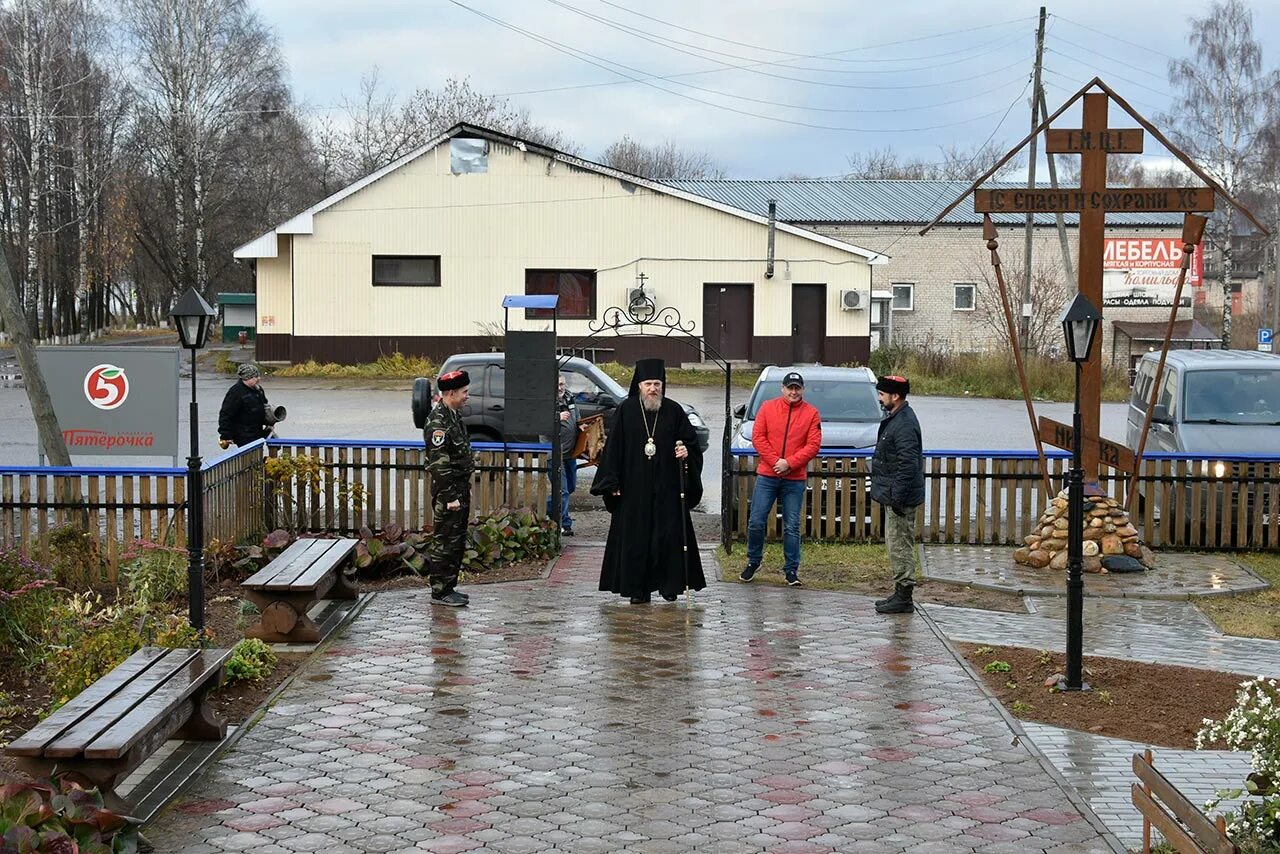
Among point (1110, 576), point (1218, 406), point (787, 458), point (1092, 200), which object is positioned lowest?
point (1110, 576)

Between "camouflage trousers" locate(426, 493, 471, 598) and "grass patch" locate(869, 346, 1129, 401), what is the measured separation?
82.7 feet

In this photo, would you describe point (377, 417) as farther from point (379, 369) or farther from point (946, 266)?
point (946, 266)

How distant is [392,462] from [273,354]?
1073 inches

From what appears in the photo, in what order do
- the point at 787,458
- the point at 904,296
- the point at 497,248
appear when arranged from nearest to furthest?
1. the point at 787,458
2. the point at 497,248
3. the point at 904,296

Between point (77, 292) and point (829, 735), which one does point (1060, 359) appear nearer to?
point (829, 735)

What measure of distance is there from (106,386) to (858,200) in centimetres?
4247

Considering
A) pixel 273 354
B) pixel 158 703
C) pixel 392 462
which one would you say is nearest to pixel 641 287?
pixel 273 354

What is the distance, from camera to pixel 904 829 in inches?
249

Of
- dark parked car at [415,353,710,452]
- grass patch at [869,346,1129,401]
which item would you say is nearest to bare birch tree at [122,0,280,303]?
grass patch at [869,346,1129,401]

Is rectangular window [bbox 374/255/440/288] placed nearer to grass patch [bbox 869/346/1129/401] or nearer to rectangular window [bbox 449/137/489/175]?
rectangular window [bbox 449/137/489/175]

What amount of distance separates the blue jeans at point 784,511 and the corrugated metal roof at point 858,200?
3855 centimetres

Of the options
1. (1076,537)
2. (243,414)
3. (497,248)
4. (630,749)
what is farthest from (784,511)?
(497,248)

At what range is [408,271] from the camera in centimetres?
3981

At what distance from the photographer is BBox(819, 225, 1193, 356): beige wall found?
52062mm
